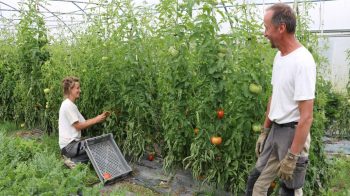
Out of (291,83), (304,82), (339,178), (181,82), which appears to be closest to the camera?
(304,82)

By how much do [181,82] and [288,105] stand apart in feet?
4.38

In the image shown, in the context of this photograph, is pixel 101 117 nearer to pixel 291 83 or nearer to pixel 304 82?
pixel 291 83

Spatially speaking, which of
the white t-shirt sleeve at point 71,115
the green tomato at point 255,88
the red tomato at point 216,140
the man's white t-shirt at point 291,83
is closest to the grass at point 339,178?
the red tomato at point 216,140

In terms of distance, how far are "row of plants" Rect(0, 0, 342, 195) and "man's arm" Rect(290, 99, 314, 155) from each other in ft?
2.59

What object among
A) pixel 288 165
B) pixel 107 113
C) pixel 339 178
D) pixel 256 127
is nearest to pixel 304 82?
pixel 288 165

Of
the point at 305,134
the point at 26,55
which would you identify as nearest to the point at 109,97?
the point at 26,55

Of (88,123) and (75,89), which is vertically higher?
(75,89)

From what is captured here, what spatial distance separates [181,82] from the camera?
11.6ft

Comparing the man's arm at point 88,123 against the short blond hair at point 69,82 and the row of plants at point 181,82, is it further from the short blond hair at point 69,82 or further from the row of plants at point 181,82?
the short blond hair at point 69,82

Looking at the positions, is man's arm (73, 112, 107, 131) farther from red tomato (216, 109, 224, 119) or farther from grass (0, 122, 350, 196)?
red tomato (216, 109, 224, 119)

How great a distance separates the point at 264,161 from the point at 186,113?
1.14 metres

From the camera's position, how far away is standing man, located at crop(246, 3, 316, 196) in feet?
7.29

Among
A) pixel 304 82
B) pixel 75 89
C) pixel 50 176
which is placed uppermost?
pixel 304 82

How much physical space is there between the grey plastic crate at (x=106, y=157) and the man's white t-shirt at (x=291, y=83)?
6.90 ft
